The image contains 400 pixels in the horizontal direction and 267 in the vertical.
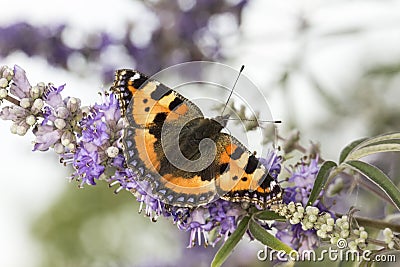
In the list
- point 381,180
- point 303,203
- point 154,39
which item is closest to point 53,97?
point 303,203

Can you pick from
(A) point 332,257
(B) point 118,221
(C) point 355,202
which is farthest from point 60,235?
(C) point 355,202

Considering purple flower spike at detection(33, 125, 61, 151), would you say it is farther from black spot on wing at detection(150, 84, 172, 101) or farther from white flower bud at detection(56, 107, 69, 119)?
black spot on wing at detection(150, 84, 172, 101)

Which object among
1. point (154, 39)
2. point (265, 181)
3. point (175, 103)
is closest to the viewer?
point (265, 181)

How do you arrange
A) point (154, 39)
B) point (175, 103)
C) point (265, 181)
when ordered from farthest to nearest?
point (154, 39)
point (175, 103)
point (265, 181)

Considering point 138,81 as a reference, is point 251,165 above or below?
below

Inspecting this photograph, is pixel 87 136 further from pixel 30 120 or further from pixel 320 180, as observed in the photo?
pixel 320 180

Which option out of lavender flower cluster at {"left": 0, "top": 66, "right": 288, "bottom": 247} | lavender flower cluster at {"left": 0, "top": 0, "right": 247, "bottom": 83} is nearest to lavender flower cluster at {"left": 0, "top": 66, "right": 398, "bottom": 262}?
lavender flower cluster at {"left": 0, "top": 66, "right": 288, "bottom": 247}

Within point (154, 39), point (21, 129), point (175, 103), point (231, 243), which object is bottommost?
point (231, 243)

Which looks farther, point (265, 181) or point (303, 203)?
point (303, 203)
